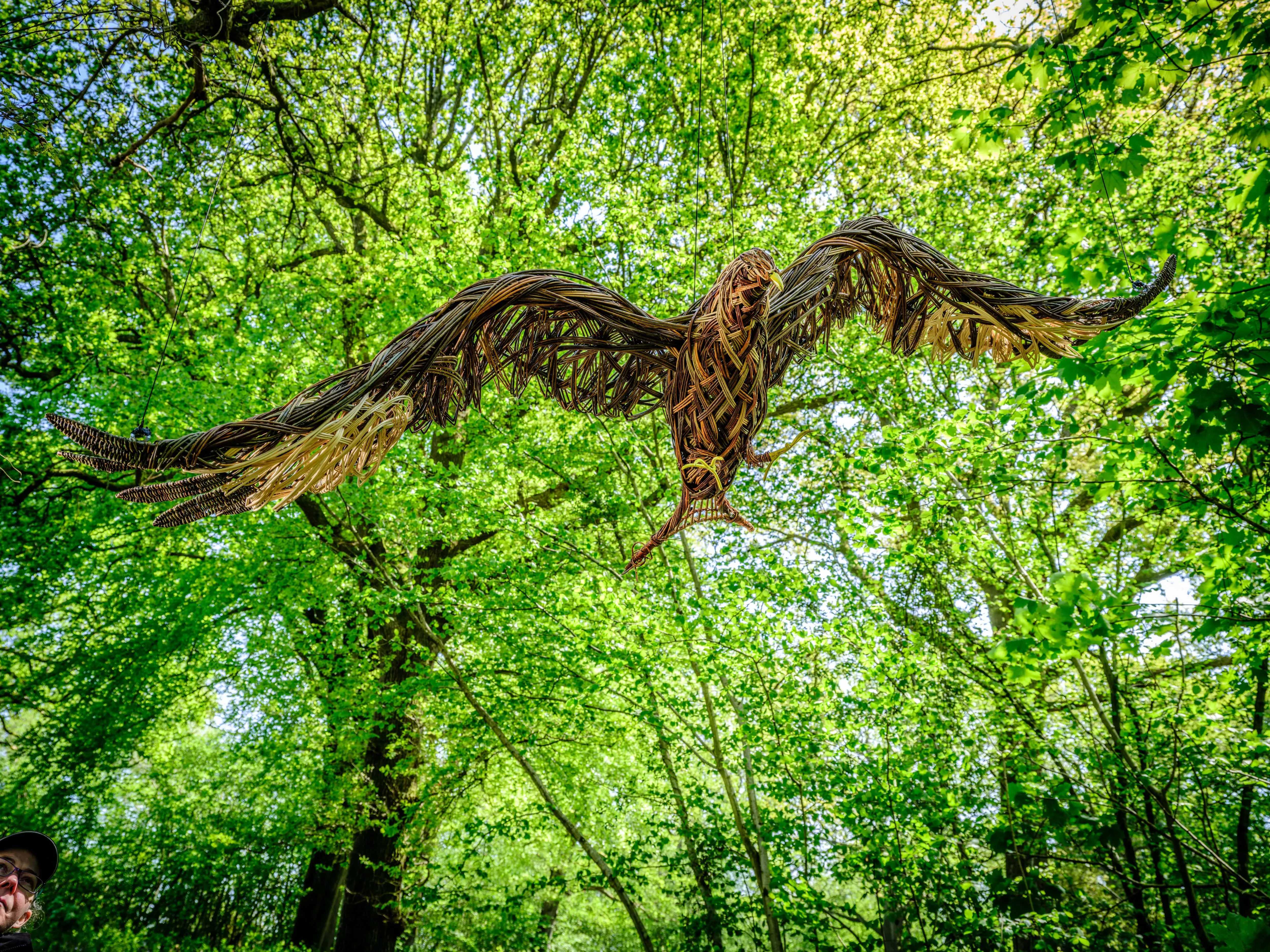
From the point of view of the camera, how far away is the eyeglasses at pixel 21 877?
1357mm

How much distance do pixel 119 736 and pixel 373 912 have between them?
4063mm

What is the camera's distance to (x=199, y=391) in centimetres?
710

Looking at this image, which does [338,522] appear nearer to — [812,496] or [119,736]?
[119,736]

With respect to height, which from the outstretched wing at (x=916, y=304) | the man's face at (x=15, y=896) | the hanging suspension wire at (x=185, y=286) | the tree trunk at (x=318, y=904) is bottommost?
the tree trunk at (x=318, y=904)

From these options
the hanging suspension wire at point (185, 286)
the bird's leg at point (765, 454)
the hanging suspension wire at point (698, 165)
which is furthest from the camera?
the hanging suspension wire at point (185, 286)

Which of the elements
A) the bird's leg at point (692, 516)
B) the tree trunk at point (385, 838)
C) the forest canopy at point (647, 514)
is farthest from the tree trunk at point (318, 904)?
the bird's leg at point (692, 516)

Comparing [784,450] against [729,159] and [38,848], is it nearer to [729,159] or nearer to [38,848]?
[38,848]

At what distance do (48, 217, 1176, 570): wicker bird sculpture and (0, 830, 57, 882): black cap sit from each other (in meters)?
1.27

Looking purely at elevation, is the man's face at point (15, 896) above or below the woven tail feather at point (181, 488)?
below

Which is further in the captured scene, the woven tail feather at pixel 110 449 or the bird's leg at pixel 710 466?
the bird's leg at pixel 710 466

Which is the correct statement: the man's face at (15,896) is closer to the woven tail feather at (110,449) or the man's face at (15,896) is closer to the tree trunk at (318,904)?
the woven tail feather at (110,449)

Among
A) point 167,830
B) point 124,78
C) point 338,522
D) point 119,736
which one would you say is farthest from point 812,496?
point 167,830

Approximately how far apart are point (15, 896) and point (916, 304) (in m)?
2.21

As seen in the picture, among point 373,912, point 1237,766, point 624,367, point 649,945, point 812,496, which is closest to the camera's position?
point 624,367
